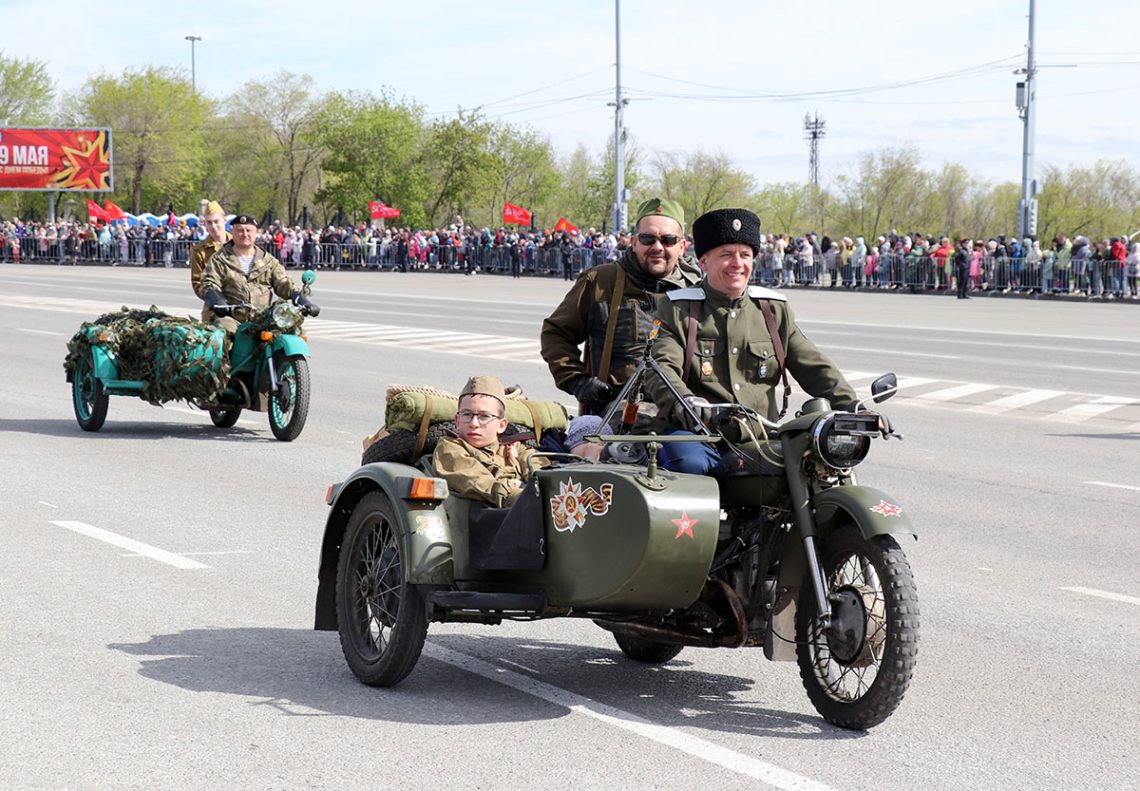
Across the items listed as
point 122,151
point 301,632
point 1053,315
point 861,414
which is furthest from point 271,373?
point 122,151

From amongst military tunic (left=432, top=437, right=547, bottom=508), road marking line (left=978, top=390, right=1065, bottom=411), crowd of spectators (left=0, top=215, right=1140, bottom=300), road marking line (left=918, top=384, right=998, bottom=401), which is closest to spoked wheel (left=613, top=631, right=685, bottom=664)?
military tunic (left=432, top=437, right=547, bottom=508)

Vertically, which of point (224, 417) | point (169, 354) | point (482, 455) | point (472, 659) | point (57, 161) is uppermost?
point (57, 161)

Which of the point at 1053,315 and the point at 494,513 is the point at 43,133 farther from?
the point at 494,513

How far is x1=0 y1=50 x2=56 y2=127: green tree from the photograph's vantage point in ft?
347

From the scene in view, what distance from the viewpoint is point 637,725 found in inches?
225

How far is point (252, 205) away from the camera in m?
110

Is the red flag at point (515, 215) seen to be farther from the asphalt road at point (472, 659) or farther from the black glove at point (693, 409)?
the black glove at point (693, 409)

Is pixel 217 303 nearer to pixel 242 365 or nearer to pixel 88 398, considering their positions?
pixel 242 365

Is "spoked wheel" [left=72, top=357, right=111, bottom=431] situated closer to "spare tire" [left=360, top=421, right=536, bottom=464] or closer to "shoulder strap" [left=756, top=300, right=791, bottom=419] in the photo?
"spare tire" [left=360, top=421, right=536, bottom=464]

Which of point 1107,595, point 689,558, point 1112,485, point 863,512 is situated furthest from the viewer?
point 1112,485

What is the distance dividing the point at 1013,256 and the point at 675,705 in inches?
1475

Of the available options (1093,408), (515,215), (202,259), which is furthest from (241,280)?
(515,215)

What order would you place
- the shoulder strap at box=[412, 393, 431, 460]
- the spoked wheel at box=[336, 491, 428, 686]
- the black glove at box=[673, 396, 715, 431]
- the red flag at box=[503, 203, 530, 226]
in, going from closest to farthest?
the black glove at box=[673, 396, 715, 431] < the spoked wheel at box=[336, 491, 428, 686] < the shoulder strap at box=[412, 393, 431, 460] < the red flag at box=[503, 203, 530, 226]

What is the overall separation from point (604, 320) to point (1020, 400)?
458 inches
